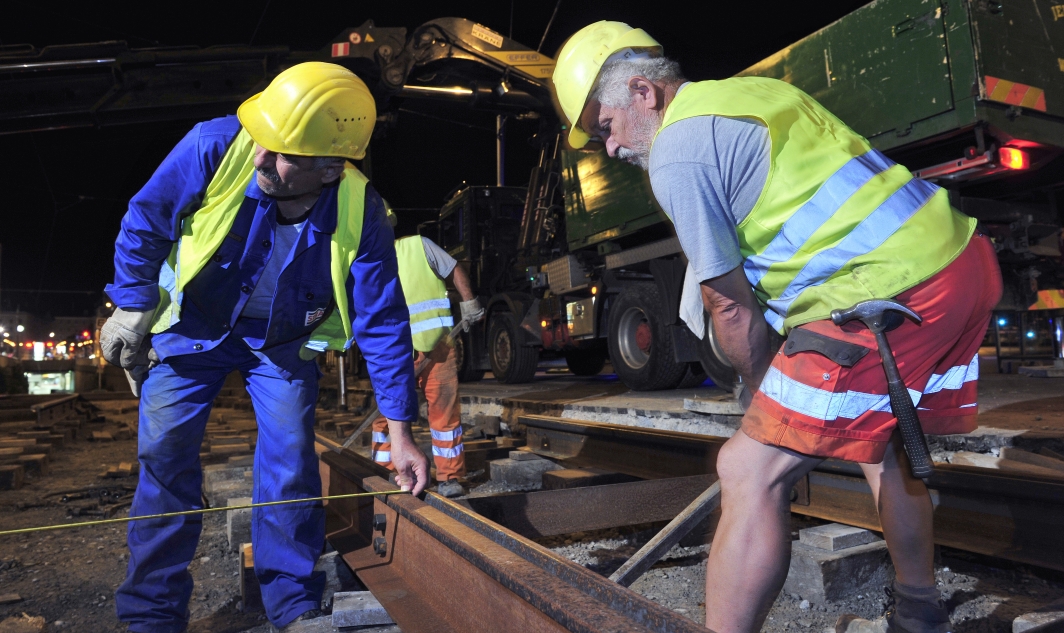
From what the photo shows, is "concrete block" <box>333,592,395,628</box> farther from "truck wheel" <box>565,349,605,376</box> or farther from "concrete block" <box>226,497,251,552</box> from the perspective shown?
"truck wheel" <box>565,349,605,376</box>

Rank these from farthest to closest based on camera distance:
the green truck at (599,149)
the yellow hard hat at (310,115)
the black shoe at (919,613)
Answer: the green truck at (599,149) < the yellow hard hat at (310,115) < the black shoe at (919,613)

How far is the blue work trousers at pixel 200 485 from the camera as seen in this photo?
99.0 inches

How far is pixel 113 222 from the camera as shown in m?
39.5

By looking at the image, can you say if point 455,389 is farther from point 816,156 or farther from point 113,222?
point 113,222

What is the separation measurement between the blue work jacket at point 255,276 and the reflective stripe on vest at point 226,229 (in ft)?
0.11

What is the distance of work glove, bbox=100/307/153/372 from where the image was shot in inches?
98.8

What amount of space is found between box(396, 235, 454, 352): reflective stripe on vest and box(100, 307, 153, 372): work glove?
289 centimetres

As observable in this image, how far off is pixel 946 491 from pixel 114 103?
874 centimetres

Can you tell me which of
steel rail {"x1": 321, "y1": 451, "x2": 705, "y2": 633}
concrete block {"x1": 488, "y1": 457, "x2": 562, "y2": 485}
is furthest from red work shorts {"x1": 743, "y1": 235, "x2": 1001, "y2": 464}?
concrete block {"x1": 488, "y1": 457, "x2": 562, "y2": 485}

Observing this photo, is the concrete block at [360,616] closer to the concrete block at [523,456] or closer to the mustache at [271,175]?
the mustache at [271,175]

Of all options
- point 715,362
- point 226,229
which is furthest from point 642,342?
point 226,229

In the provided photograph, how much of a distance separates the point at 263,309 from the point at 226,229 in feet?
1.32

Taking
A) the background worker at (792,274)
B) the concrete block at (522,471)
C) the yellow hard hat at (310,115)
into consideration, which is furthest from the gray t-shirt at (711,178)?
the concrete block at (522,471)

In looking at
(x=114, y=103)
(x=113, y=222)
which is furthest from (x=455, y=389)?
(x=113, y=222)
